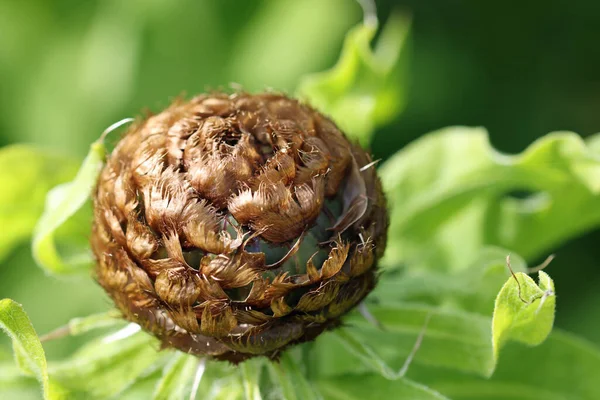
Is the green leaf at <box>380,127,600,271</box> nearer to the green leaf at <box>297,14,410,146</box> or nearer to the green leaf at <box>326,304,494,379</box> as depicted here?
the green leaf at <box>297,14,410,146</box>

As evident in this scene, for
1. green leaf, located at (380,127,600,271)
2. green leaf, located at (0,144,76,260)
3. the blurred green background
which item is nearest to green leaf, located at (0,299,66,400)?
green leaf, located at (0,144,76,260)

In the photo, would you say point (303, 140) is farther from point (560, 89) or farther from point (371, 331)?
point (560, 89)

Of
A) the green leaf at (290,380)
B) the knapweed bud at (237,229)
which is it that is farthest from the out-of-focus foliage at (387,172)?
the knapweed bud at (237,229)

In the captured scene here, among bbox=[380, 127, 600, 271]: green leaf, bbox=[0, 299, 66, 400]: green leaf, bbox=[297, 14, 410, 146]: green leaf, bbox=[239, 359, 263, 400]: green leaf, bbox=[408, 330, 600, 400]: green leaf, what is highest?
bbox=[0, 299, 66, 400]: green leaf

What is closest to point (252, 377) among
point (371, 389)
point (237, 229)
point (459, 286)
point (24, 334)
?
→ point (371, 389)

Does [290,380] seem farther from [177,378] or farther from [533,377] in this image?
[533,377]
